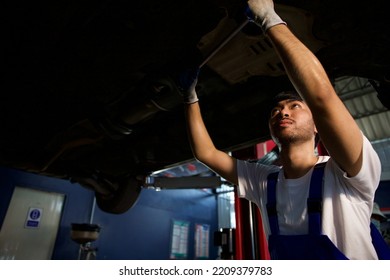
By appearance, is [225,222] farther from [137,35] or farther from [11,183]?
[137,35]

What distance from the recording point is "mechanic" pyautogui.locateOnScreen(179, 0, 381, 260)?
504 millimetres

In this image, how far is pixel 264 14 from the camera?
1.99ft

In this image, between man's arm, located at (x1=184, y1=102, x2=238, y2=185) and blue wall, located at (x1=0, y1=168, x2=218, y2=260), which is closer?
man's arm, located at (x1=184, y1=102, x2=238, y2=185)

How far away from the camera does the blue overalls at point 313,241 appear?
546mm

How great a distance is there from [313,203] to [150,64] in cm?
74

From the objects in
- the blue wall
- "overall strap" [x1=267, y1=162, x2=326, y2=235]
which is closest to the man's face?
"overall strap" [x1=267, y1=162, x2=326, y2=235]

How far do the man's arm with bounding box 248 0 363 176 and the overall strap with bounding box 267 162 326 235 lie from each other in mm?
104

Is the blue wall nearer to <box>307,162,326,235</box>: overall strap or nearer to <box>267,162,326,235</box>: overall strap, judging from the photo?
<box>267,162,326,235</box>: overall strap

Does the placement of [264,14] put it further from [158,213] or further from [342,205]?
[158,213]

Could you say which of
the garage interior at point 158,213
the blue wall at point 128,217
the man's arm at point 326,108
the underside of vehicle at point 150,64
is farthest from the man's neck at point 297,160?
the blue wall at point 128,217

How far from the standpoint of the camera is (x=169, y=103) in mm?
969

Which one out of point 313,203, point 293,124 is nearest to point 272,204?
point 313,203
